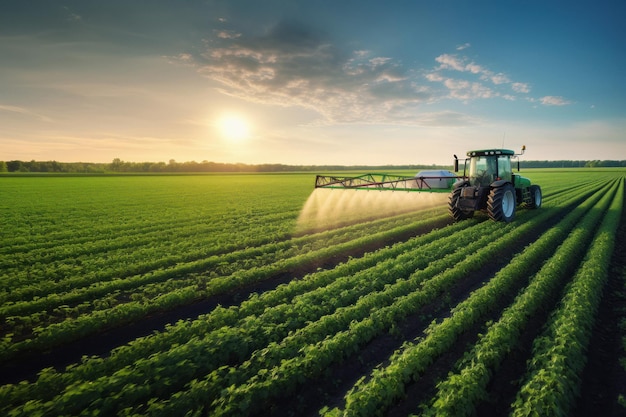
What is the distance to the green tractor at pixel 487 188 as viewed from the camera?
14.0 metres

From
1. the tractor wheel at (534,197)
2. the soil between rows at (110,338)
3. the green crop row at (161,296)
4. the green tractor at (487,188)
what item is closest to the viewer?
the soil between rows at (110,338)

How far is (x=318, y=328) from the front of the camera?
549 cm

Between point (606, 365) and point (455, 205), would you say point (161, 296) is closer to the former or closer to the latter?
point (606, 365)

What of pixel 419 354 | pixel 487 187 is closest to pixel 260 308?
pixel 419 354

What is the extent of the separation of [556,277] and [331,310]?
5.77 metres

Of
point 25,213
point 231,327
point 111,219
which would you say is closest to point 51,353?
point 231,327

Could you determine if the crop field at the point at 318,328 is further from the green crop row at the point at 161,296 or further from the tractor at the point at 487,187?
the tractor at the point at 487,187

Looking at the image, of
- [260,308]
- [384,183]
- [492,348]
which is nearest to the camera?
[492,348]

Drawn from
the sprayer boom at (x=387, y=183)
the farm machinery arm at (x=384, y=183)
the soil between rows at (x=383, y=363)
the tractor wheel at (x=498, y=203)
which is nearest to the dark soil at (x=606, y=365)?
the soil between rows at (x=383, y=363)

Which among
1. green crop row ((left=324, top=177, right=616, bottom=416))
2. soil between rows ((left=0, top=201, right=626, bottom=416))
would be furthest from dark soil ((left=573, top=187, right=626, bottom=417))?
green crop row ((left=324, top=177, right=616, bottom=416))

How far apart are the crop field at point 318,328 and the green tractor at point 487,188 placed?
2233mm

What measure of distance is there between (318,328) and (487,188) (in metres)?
12.8

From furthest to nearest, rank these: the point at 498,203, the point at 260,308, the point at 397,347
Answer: the point at 498,203, the point at 260,308, the point at 397,347

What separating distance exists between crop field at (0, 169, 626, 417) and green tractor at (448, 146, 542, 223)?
7.33ft
